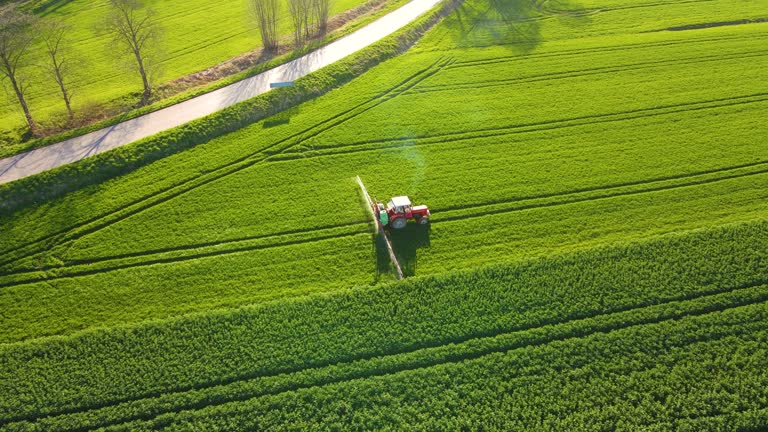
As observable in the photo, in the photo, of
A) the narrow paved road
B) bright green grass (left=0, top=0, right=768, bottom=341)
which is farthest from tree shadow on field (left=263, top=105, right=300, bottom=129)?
the narrow paved road

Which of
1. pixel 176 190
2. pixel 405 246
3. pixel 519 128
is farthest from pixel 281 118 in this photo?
pixel 519 128

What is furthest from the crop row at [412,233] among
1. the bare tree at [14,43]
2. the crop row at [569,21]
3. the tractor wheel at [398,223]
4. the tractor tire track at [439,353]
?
the crop row at [569,21]

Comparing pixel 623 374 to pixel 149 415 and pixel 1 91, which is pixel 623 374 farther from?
pixel 1 91

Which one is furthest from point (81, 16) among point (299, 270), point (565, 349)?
point (565, 349)

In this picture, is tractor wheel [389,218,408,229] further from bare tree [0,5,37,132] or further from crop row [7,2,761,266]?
bare tree [0,5,37,132]

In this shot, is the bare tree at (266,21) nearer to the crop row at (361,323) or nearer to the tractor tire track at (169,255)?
the tractor tire track at (169,255)
